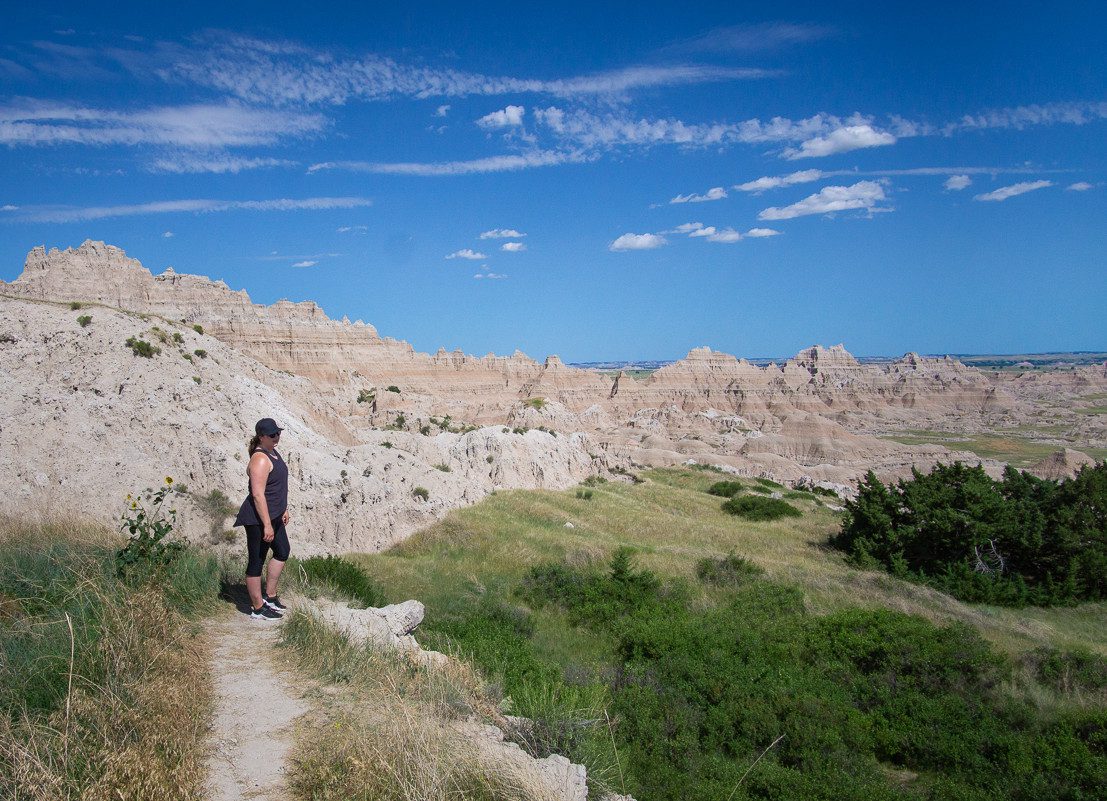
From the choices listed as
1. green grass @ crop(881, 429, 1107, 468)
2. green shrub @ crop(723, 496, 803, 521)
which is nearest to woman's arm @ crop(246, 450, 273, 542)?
green shrub @ crop(723, 496, 803, 521)

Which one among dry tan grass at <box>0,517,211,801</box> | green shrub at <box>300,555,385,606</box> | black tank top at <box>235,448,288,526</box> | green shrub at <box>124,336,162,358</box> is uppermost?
green shrub at <box>124,336,162,358</box>

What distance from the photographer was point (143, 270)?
5659 centimetres

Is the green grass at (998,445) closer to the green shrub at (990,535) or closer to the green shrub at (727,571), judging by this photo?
the green shrub at (990,535)

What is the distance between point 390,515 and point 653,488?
15350mm

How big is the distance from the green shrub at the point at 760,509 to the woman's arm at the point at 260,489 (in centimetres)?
1924

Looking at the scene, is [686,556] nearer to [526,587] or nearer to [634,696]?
[526,587]

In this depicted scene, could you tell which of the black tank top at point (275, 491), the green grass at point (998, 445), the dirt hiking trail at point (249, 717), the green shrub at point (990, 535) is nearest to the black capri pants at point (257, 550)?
the black tank top at point (275, 491)

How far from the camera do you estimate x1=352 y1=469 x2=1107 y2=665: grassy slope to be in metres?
10.4

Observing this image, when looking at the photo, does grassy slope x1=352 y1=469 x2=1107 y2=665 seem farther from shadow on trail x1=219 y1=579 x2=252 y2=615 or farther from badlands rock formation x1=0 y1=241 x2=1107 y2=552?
shadow on trail x1=219 y1=579 x2=252 y2=615

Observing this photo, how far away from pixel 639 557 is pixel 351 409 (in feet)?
113

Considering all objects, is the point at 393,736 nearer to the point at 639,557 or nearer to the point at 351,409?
the point at 639,557

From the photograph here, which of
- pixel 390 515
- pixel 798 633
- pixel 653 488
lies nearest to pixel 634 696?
pixel 798 633

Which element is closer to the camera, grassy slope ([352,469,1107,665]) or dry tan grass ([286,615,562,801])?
dry tan grass ([286,615,562,801])

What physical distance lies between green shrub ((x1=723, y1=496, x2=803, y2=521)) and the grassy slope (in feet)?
2.17
